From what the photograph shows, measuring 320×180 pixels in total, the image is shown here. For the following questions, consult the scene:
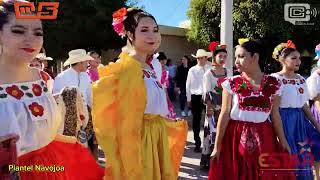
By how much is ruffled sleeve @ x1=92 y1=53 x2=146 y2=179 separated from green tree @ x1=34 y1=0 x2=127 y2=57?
15.8 m

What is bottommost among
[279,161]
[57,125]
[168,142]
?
[279,161]

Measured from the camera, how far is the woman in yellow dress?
10.5ft

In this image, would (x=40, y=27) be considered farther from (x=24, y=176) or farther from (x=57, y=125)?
(x=24, y=176)

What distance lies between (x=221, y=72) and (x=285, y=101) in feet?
4.76

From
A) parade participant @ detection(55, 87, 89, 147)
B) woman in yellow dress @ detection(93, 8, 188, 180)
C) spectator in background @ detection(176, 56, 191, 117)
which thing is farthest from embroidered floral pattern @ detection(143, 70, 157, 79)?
spectator in background @ detection(176, 56, 191, 117)

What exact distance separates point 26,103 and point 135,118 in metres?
0.85

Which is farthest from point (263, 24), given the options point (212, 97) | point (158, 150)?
point (158, 150)

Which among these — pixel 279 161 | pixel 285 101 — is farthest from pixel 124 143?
pixel 285 101

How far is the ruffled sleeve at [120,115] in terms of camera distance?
10.5ft

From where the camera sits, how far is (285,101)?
4.80 metres

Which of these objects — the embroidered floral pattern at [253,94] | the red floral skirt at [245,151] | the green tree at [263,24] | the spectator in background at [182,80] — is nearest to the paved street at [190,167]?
the red floral skirt at [245,151]

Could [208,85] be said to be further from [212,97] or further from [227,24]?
[227,24]

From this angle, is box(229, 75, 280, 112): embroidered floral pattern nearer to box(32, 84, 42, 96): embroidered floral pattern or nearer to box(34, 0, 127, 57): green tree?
box(32, 84, 42, 96): embroidered floral pattern

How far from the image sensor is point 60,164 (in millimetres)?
2781
